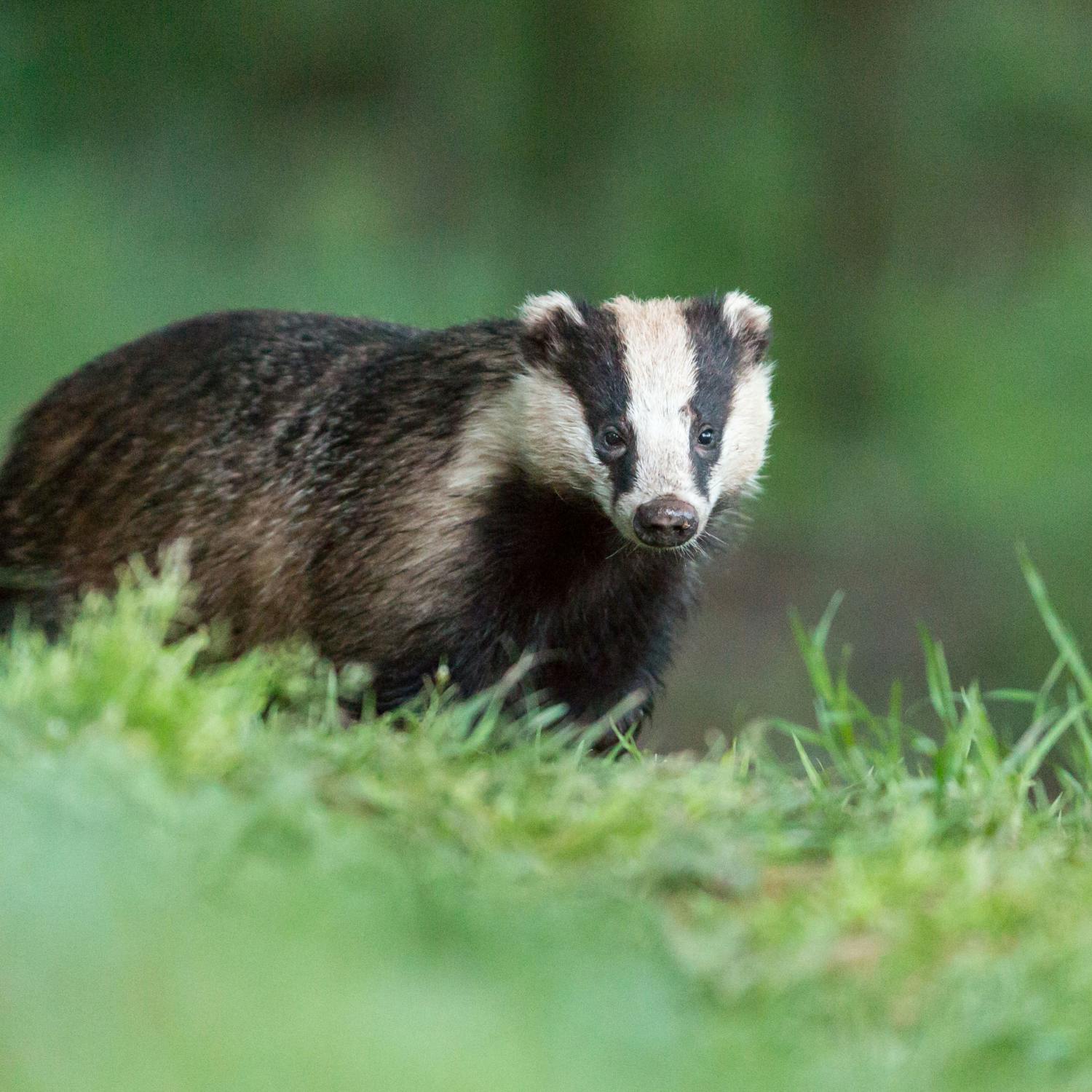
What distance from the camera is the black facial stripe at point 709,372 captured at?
4535mm

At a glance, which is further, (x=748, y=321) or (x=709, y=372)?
(x=748, y=321)

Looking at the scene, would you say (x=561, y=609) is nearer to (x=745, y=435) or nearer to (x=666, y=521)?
(x=666, y=521)

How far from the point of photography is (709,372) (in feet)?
15.2

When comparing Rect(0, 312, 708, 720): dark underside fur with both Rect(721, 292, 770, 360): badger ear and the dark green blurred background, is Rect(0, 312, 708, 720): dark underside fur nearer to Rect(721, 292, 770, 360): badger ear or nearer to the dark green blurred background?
Rect(721, 292, 770, 360): badger ear

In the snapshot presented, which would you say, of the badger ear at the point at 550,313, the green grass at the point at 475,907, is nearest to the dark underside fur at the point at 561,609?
the badger ear at the point at 550,313

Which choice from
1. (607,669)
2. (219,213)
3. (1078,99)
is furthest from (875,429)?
(607,669)

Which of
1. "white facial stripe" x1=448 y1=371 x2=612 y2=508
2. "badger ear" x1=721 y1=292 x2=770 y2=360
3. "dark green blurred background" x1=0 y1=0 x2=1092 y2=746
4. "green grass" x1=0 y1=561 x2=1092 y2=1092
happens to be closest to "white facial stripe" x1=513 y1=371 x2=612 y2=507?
"white facial stripe" x1=448 y1=371 x2=612 y2=508

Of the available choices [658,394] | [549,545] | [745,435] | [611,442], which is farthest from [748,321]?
[549,545]

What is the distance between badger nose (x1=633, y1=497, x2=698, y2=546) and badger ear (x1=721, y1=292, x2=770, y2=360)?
85 cm

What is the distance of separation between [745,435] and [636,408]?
46 cm

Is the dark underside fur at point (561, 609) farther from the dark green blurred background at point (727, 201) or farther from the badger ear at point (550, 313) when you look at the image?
the dark green blurred background at point (727, 201)

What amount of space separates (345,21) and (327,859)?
11151 mm

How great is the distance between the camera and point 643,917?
98.4 inches

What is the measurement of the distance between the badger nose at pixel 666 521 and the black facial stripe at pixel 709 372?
209 millimetres
